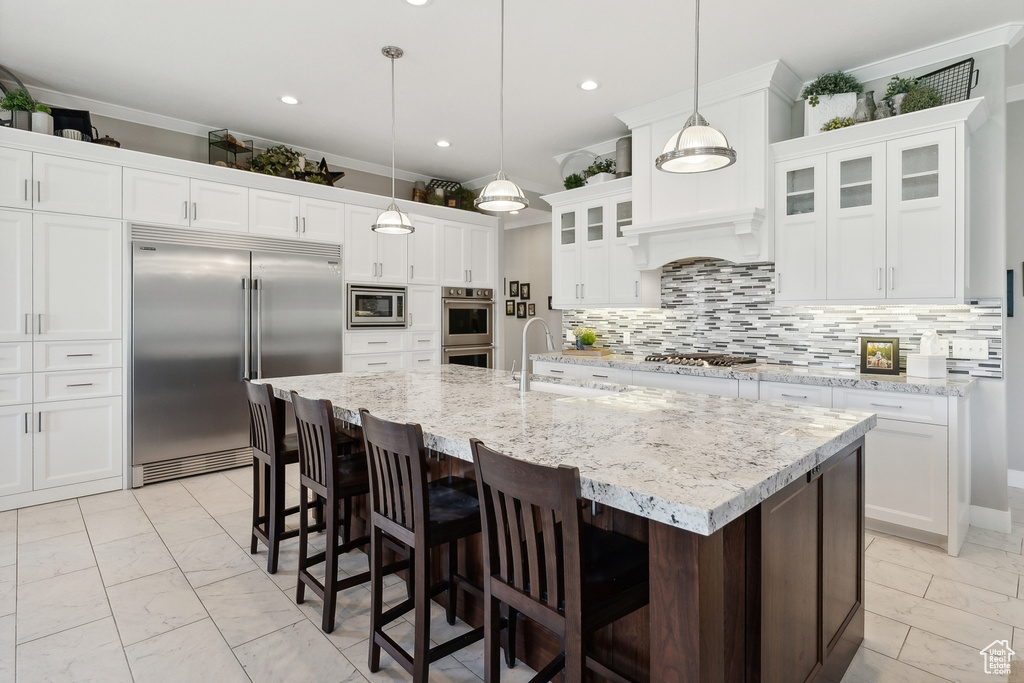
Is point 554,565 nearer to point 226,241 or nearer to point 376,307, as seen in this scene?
point 226,241

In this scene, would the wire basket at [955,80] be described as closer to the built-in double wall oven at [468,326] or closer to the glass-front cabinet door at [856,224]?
the glass-front cabinet door at [856,224]

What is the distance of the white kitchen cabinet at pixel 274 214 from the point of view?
169 inches

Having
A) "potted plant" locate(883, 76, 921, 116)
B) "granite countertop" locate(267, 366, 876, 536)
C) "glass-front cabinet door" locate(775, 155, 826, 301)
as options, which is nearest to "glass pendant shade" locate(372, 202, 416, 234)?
"granite countertop" locate(267, 366, 876, 536)

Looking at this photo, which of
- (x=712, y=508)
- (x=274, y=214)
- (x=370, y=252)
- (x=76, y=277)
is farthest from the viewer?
(x=370, y=252)

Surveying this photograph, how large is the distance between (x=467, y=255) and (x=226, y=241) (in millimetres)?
2415

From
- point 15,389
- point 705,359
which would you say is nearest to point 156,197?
point 15,389

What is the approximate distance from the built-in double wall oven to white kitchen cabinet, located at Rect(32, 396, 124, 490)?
285 centimetres

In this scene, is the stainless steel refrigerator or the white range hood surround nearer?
the white range hood surround

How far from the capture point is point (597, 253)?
470cm

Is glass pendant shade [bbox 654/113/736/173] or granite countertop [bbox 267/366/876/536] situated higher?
glass pendant shade [bbox 654/113/736/173]

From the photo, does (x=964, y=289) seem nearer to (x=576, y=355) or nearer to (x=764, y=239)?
(x=764, y=239)

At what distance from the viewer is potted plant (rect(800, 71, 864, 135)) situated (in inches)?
129

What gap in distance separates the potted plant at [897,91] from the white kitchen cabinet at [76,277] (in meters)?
5.05

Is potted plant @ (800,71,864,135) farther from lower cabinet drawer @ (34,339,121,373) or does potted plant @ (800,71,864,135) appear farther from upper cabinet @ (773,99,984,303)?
lower cabinet drawer @ (34,339,121,373)
